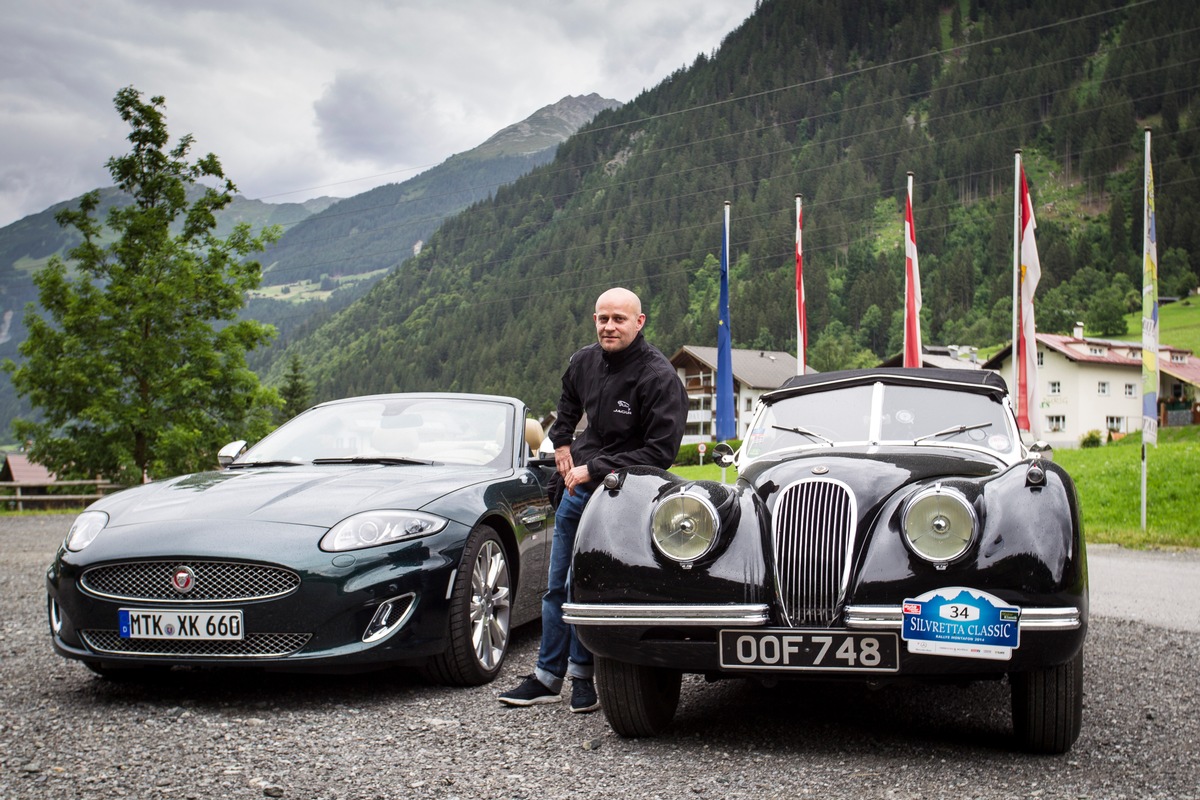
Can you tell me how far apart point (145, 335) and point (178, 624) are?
81.4 feet

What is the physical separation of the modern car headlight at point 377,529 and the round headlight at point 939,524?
2.26 meters

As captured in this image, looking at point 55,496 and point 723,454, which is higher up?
point 723,454

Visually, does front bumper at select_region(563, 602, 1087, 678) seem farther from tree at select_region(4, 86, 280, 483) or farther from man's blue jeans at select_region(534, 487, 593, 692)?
tree at select_region(4, 86, 280, 483)

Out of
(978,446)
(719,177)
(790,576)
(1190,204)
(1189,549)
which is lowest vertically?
(1189,549)

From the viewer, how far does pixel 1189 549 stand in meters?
14.1

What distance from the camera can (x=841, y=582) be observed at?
4.04m

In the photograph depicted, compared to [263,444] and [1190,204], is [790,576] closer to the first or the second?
[263,444]

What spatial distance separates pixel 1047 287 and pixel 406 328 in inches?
3260

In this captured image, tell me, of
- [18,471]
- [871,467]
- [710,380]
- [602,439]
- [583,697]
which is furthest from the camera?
[710,380]

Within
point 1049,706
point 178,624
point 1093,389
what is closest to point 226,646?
point 178,624

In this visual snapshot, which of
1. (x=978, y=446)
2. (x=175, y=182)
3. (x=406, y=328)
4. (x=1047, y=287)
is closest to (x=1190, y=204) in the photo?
Result: (x=1047, y=287)

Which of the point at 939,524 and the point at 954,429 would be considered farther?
the point at 954,429

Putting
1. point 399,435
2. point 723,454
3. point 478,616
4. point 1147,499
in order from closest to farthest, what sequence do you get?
point 478,616, point 723,454, point 399,435, point 1147,499

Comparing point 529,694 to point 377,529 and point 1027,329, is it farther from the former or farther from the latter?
point 1027,329
